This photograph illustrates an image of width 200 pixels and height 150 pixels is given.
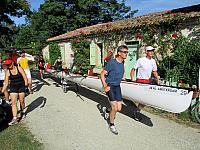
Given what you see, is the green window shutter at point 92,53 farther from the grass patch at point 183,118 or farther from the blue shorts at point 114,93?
the blue shorts at point 114,93

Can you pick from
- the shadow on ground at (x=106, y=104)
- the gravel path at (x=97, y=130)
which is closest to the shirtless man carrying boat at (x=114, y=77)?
the gravel path at (x=97, y=130)

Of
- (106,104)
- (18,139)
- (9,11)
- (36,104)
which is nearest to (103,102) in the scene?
(106,104)

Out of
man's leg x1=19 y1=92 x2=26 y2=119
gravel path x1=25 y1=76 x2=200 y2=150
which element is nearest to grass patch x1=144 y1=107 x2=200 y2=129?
gravel path x1=25 y1=76 x2=200 y2=150

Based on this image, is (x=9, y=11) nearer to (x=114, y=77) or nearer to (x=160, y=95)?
(x=114, y=77)

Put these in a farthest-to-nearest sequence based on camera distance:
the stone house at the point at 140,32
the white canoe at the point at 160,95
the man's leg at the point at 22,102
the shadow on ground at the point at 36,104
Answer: the stone house at the point at 140,32 < the shadow on ground at the point at 36,104 < the man's leg at the point at 22,102 < the white canoe at the point at 160,95

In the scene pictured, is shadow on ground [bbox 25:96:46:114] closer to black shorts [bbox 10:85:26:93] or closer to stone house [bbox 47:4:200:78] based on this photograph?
black shorts [bbox 10:85:26:93]

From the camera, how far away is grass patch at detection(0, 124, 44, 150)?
4.61m

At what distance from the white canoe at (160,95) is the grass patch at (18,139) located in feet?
8.59

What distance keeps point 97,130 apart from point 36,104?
3.59 meters

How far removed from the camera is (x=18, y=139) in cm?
502

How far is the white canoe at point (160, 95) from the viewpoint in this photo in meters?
5.00

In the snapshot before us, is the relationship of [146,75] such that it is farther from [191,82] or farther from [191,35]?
[191,35]

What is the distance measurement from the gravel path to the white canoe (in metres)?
0.57

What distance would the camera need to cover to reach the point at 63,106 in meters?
8.13
